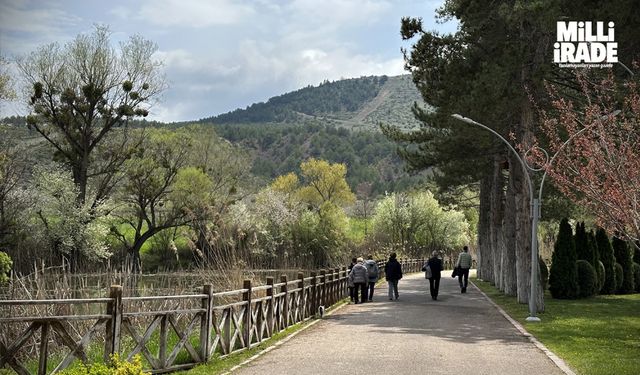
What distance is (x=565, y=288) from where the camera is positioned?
29.7 metres

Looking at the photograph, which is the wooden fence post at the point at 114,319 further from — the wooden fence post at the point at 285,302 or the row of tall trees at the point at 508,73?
the row of tall trees at the point at 508,73

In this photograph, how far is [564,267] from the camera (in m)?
29.6

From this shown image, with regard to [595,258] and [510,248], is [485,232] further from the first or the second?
[510,248]

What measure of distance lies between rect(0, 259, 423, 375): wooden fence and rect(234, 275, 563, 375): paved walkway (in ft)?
2.53

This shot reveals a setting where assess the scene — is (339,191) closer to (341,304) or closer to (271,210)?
(271,210)

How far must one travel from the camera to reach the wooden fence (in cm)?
985

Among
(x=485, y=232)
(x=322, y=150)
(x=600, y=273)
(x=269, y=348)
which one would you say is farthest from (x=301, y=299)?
(x=322, y=150)

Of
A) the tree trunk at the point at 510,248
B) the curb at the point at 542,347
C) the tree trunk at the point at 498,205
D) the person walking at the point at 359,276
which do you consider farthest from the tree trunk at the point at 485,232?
the curb at the point at 542,347

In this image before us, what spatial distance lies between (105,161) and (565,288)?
31517mm

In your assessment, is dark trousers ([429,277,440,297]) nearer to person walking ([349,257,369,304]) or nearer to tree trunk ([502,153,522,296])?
person walking ([349,257,369,304])

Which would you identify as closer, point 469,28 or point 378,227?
point 469,28

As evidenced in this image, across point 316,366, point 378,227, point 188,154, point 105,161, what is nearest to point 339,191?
point 378,227

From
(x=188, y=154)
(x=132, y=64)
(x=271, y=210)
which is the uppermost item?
(x=132, y=64)

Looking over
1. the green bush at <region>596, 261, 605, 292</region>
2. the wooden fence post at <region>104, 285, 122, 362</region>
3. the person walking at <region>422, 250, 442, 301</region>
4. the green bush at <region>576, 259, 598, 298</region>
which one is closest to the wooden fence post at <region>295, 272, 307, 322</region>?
the person walking at <region>422, 250, 442, 301</region>
